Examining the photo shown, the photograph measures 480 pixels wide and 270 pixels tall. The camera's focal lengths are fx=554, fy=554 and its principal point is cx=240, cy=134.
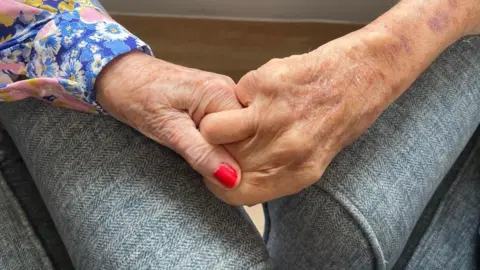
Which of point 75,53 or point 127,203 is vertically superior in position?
point 75,53

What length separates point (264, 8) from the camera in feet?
5.61

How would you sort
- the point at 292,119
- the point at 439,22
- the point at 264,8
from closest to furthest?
1. the point at 292,119
2. the point at 439,22
3. the point at 264,8

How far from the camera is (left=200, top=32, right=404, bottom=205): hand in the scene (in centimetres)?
71

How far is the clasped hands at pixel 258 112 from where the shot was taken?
71 cm

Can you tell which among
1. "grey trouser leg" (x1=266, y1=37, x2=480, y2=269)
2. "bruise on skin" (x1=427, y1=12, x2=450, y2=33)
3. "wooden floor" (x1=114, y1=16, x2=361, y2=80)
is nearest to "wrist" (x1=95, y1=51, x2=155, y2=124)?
"grey trouser leg" (x1=266, y1=37, x2=480, y2=269)

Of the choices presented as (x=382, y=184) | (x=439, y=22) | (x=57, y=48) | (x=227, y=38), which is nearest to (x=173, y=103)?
(x=57, y=48)

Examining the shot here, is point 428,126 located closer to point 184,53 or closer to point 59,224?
point 59,224

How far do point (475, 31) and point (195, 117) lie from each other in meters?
0.51

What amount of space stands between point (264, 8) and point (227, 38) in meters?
0.15

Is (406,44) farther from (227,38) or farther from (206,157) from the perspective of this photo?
(227,38)

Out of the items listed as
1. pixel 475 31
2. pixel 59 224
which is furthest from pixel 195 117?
pixel 475 31

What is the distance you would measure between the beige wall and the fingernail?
3.47 ft

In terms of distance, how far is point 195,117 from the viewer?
2.48 feet

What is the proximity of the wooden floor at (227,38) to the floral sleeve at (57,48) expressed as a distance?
0.87 m
